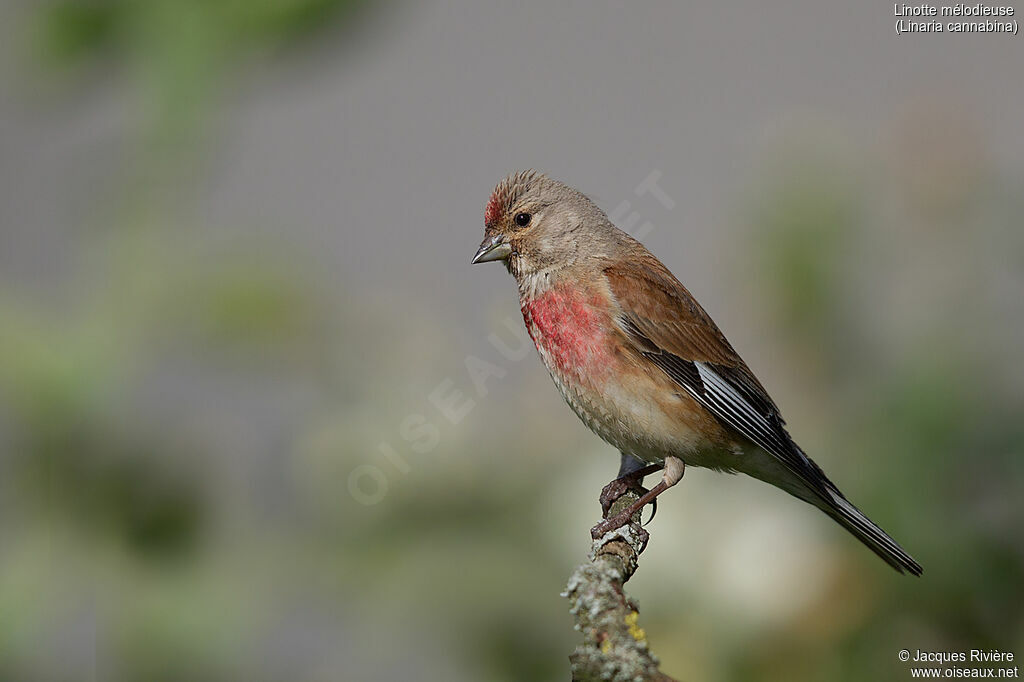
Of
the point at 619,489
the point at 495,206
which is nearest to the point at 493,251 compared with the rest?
the point at 495,206

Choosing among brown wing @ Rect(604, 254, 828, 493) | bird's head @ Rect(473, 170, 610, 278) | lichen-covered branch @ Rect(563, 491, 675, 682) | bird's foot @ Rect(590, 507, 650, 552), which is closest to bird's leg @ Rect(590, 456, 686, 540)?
bird's foot @ Rect(590, 507, 650, 552)

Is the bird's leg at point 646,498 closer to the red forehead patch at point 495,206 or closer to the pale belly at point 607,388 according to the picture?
the pale belly at point 607,388

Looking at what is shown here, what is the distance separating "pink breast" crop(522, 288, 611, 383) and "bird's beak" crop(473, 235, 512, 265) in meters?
0.17

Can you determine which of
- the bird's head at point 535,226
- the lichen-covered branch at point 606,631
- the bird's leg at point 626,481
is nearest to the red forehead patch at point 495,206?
the bird's head at point 535,226

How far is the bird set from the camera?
2729mm

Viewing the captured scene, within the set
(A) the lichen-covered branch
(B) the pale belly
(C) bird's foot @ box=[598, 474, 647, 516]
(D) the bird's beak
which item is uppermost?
(D) the bird's beak

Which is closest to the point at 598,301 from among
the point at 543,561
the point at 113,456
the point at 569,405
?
the point at 569,405

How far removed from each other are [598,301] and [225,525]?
42.1 inches

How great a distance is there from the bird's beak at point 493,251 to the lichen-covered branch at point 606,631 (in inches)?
43.2

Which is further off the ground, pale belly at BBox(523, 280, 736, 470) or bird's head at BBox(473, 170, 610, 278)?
bird's head at BBox(473, 170, 610, 278)

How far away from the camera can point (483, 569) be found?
100 inches

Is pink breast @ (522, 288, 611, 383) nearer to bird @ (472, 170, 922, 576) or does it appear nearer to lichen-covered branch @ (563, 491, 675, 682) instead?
bird @ (472, 170, 922, 576)

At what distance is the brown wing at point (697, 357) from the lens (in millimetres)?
2750

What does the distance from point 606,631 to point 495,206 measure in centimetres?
156
